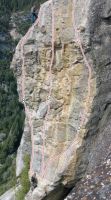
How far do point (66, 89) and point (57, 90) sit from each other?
37 centimetres

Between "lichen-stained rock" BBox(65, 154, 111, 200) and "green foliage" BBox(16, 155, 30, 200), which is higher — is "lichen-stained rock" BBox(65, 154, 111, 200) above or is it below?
above

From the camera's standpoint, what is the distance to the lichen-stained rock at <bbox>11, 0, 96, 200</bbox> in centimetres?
1855

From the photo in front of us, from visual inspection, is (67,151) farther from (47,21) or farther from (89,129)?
(47,21)

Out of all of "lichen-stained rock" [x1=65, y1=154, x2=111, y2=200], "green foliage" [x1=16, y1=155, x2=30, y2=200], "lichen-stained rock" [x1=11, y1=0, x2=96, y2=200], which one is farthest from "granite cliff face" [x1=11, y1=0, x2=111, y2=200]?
"green foliage" [x1=16, y1=155, x2=30, y2=200]

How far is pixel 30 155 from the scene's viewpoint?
22.0 metres

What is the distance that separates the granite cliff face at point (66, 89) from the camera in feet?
59.9

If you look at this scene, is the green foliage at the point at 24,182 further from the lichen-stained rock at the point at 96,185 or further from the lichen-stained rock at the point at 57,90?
the lichen-stained rock at the point at 96,185

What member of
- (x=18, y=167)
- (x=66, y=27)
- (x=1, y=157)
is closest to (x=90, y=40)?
(x=66, y=27)

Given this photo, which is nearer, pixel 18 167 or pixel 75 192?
pixel 75 192

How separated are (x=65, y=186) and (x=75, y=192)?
1.53 m

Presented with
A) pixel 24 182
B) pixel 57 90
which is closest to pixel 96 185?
pixel 57 90

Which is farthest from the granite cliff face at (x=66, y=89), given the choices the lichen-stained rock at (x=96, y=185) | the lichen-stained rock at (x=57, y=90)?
the lichen-stained rock at (x=96, y=185)

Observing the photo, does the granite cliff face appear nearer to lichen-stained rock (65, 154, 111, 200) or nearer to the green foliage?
lichen-stained rock (65, 154, 111, 200)

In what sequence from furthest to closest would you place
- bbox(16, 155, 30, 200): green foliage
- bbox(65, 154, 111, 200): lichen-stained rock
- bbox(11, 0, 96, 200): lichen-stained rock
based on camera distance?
bbox(16, 155, 30, 200): green foliage, bbox(11, 0, 96, 200): lichen-stained rock, bbox(65, 154, 111, 200): lichen-stained rock
